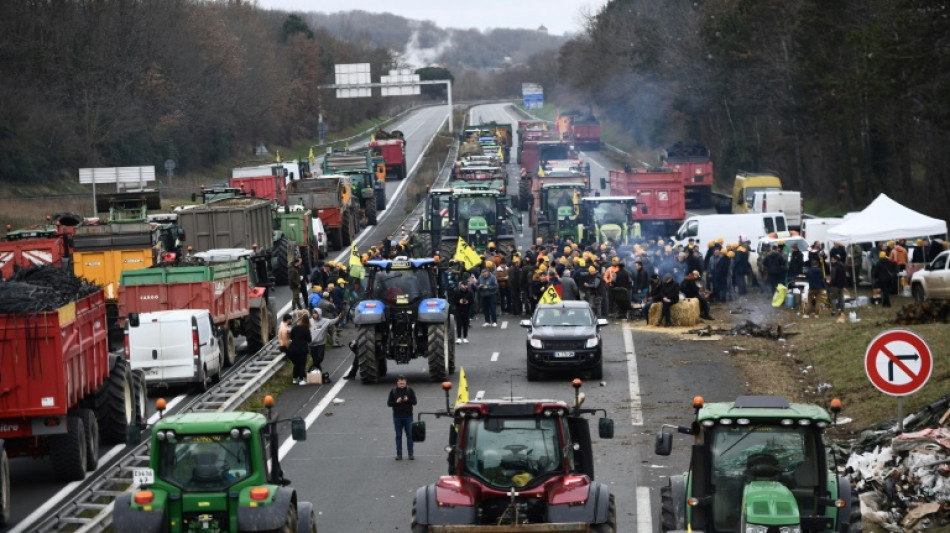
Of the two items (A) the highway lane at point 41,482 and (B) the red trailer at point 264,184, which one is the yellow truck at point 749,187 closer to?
(B) the red trailer at point 264,184

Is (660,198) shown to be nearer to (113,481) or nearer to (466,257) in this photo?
(466,257)

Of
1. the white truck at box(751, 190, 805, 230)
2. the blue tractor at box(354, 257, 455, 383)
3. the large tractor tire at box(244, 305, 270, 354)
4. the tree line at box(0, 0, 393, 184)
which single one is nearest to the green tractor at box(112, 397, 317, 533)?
the blue tractor at box(354, 257, 455, 383)

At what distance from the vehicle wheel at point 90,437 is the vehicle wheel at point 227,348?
9.46 m

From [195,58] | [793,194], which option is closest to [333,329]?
[793,194]

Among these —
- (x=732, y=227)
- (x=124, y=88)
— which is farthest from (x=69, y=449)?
(x=124, y=88)

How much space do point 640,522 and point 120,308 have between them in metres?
15.1

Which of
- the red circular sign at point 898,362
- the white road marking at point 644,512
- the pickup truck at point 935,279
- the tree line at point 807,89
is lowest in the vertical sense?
the white road marking at point 644,512

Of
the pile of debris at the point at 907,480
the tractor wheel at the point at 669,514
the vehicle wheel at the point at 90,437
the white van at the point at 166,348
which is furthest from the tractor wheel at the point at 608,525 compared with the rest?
the white van at the point at 166,348

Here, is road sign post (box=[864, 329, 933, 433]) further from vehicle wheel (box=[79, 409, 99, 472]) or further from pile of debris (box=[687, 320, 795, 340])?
pile of debris (box=[687, 320, 795, 340])

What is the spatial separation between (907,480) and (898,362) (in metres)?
1.49

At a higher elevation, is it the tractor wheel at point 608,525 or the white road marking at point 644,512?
the tractor wheel at point 608,525

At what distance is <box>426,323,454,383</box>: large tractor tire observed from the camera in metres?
29.0

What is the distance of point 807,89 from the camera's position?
65.1 m

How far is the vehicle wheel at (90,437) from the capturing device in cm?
2195
